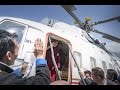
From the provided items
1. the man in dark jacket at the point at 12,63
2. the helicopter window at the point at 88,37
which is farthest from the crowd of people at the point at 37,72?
the helicopter window at the point at 88,37

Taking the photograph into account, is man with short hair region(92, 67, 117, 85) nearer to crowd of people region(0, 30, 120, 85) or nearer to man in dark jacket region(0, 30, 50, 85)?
crowd of people region(0, 30, 120, 85)

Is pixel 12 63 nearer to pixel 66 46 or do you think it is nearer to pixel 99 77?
pixel 66 46

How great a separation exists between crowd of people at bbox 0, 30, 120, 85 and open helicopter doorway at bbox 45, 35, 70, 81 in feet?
0.09

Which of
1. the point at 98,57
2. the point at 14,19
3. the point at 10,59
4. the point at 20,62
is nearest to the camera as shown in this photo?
the point at 10,59

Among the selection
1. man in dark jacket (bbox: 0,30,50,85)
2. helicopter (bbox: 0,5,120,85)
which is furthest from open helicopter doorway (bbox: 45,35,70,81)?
man in dark jacket (bbox: 0,30,50,85)

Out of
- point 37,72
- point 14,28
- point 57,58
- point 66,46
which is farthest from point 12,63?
point 66,46

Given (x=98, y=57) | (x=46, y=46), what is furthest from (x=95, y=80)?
(x=46, y=46)

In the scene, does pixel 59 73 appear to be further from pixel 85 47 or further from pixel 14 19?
pixel 14 19

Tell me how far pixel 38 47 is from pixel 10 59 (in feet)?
2.39

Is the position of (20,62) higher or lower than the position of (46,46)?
lower

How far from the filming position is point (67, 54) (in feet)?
11.0

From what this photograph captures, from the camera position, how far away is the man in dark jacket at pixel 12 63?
2222 millimetres

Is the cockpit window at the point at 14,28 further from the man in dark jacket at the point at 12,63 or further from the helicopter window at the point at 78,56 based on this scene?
the helicopter window at the point at 78,56
